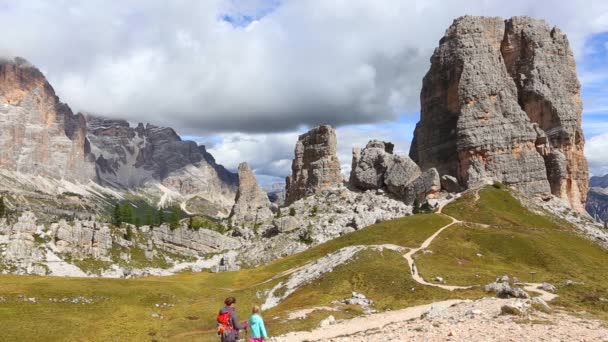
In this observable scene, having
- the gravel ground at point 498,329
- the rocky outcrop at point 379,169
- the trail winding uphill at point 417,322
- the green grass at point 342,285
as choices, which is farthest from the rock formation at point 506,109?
the gravel ground at point 498,329

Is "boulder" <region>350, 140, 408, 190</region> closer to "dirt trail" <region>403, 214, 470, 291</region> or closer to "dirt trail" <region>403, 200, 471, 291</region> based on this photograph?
"dirt trail" <region>403, 200, 471, 291</region>

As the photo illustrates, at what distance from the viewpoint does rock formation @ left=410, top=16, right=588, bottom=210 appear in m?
153

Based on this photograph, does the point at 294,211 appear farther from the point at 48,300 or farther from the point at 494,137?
the point at 48,300

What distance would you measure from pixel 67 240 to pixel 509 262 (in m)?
132

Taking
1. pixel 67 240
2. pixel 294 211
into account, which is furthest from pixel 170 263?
pixel 294 211

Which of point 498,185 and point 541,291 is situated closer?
point 541,291

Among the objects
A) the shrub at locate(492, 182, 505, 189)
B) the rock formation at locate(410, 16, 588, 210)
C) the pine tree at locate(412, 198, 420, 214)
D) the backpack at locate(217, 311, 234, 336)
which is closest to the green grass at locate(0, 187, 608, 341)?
the pine tree at locate(412, 198, 420, 214)

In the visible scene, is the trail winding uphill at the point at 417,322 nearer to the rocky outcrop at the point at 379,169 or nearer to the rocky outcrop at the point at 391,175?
the rocky outcrop at the point at 391,175

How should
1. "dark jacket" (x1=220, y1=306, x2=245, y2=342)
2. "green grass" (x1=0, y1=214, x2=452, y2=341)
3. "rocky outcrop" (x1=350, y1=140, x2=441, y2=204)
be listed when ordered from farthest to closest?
"rocky outcrop" (x1=350, y1=140, x2=441, y2=204) → "green grass" (x1=0, y1=214, x2=452, y2=341) → "dark jacket" (x1=220, y1=306, x2=245, y2=342)

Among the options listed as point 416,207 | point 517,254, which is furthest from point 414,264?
point 416,207

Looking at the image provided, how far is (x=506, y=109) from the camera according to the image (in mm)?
158500

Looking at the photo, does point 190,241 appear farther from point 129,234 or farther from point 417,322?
point 417,322

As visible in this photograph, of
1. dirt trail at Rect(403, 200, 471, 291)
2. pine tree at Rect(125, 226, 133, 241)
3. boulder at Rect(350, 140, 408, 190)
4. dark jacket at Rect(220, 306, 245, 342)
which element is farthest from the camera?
boulder at Rect(350, 140, 408, 190)

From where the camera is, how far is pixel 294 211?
16775 cm
